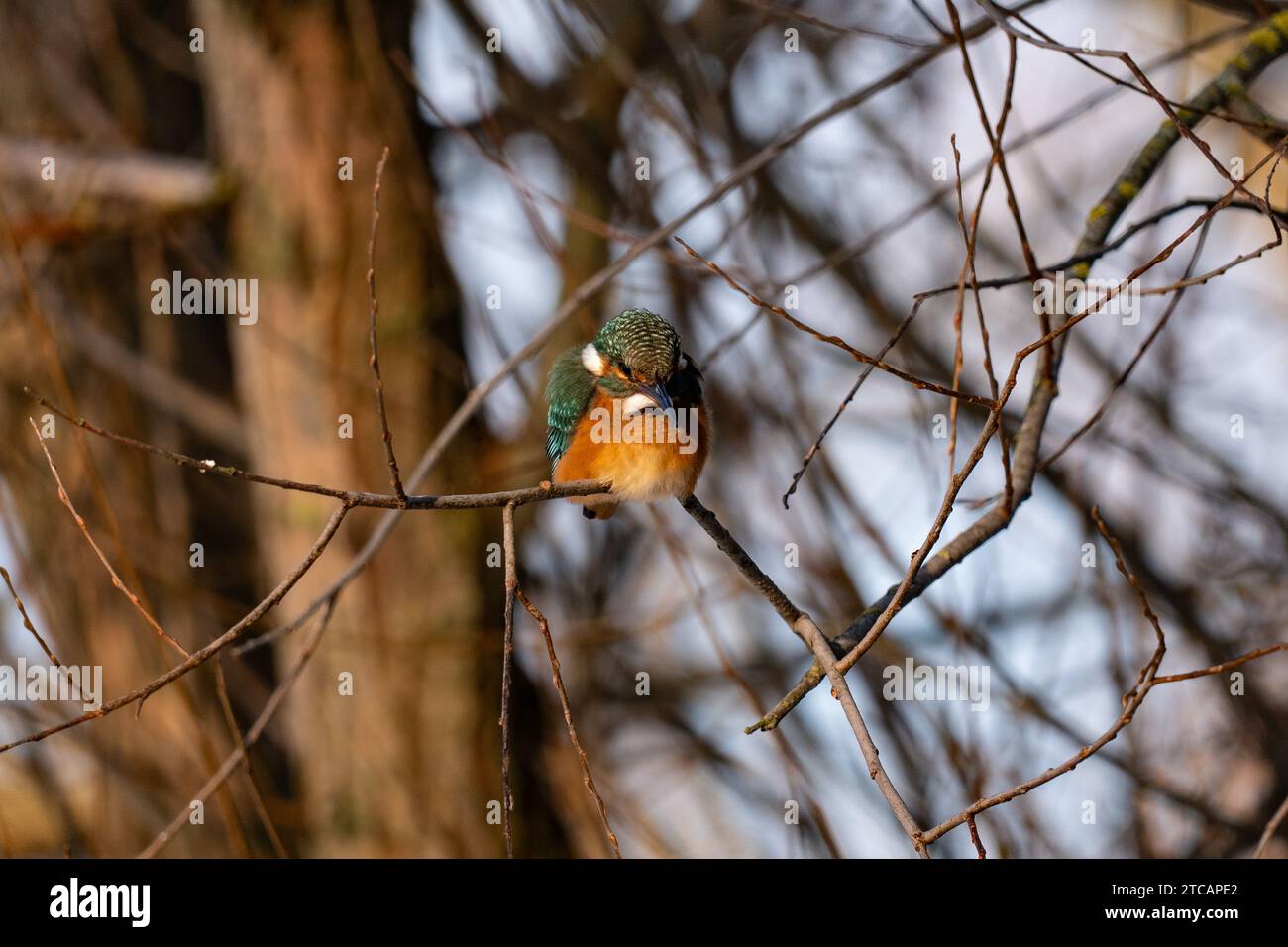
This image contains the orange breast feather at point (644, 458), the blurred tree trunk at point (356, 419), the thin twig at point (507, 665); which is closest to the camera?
the thin twig at point (507, 665)

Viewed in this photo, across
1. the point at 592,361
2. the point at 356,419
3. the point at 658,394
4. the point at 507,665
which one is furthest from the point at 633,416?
the point at 356,419

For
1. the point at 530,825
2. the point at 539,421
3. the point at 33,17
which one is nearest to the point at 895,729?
the point at 530,825

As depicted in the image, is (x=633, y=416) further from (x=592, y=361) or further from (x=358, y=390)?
(x=358, y=390)

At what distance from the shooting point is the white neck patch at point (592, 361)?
110 inches

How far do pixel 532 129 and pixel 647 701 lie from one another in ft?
10.2

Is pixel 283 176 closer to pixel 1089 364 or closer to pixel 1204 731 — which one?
pixel 1089 364

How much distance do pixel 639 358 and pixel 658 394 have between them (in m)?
0.10

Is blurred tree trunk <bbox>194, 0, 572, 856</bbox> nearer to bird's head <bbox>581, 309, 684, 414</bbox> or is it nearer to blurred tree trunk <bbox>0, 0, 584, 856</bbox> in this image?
blurred tree trunk <bbox>0, 0, 584, 856</bbox>

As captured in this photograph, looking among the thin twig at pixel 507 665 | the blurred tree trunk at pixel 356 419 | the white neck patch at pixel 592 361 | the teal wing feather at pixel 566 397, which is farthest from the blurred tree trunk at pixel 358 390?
the thin twig at pixel 507 665

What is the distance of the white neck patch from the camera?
9.16 ft

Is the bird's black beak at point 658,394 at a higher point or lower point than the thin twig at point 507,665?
higher

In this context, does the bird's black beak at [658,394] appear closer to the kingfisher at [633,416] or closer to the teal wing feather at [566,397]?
the kingfisher at [633,416]

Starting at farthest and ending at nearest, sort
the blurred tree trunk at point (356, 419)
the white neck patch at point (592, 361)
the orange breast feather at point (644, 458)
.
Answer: the blurred tree trunk at point (356, 419)
the white neck patch at point (592, 361)
the orange breast feather at point (644, 458)

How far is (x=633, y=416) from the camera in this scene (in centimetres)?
267
